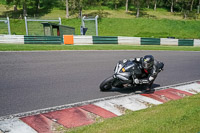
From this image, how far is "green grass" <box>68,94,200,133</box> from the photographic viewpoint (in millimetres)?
4484

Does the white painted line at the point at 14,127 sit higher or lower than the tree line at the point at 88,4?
lower

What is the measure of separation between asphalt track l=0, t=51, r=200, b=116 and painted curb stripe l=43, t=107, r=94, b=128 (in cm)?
63

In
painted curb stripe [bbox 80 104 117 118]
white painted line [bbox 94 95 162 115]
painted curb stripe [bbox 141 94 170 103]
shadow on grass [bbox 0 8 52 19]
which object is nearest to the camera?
painted curb stripe [bbox 80 104 117 118]

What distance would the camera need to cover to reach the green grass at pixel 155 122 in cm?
448

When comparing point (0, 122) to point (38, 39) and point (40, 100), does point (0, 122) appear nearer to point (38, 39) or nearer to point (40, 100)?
point (40, 100)

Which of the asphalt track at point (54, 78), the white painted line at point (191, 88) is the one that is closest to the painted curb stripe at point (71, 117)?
the asphalt track at point (54, 78)

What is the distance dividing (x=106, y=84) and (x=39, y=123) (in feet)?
10.0

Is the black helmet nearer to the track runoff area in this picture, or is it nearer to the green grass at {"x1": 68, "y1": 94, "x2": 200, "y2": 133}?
the track runoff area

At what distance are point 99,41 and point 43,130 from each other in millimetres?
18344

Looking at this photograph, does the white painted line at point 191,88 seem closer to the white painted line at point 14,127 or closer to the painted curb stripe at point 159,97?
the painted curb stripe at point 159,97

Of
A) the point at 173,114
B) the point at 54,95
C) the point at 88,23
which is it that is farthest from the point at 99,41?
the point at 173,114

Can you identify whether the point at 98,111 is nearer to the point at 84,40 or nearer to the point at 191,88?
the point at 191,88

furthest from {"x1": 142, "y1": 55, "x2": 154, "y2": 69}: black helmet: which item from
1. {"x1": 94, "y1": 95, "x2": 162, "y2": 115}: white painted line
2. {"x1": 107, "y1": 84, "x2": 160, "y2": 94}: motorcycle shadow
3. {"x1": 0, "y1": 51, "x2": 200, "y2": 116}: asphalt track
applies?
{"x1": 0, "y1": 51, "x2": 200, "y2": 116}: asphalt track

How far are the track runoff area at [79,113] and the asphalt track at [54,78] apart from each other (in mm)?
404
